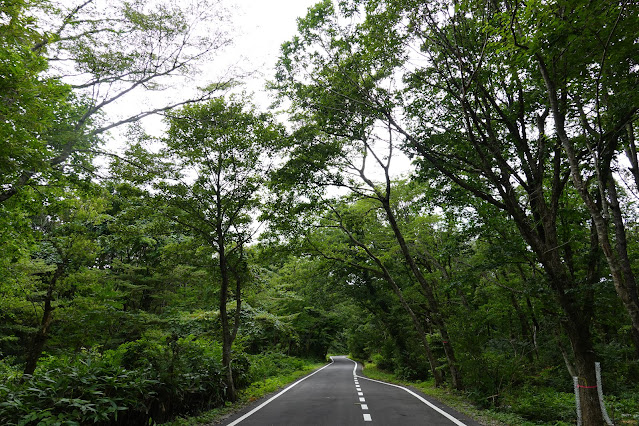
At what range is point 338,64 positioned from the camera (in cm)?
994

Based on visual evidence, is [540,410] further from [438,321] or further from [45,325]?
[45,325]

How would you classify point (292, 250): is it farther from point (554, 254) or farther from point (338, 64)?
point (554, 254)

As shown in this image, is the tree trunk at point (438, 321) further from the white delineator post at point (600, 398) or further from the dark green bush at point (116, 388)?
the dark green bush at point (116, 388)

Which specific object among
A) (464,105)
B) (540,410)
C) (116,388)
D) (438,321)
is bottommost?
(540,410)

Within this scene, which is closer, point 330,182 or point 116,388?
point 116,388

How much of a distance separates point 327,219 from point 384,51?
985 cm

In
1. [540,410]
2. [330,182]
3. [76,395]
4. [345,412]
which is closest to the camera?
[76,395]

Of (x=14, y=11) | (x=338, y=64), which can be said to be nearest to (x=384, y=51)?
(x=338, y=64)

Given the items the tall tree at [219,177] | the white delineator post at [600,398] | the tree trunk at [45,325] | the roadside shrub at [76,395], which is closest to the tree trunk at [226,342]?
the tall tree at [219,177]

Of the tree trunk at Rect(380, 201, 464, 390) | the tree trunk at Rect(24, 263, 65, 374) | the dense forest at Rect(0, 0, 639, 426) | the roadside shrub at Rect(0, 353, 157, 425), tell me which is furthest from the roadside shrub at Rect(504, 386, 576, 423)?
the tree trunk at Rect(24, 263, 65, 374)

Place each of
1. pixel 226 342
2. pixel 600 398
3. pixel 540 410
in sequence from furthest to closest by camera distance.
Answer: pixel 226 342, pixel 540 410, pixel 600 398

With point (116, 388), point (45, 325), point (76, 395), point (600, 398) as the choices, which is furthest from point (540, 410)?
point (45, 325)

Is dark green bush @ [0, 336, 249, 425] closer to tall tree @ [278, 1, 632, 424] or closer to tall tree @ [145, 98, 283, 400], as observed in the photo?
tall tree @ [145, 98, 283, 400]

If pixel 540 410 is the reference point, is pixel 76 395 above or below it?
above
